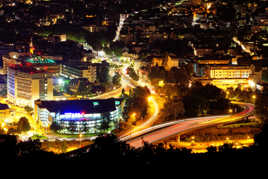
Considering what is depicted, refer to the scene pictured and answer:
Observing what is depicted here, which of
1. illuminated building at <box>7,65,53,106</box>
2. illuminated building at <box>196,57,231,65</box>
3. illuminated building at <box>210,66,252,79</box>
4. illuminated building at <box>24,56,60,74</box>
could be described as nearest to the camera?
illuminated building at <box>7,65,53,106</box>

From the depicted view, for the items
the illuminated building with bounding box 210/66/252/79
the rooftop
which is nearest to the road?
the rooftop

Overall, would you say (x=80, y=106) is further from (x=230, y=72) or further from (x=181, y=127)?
(x=230, y=72)

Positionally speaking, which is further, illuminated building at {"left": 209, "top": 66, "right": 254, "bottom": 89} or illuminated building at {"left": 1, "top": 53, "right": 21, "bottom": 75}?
illuminated building at {"left": 1, "top": 53, "right": 21, "bottom": 75}

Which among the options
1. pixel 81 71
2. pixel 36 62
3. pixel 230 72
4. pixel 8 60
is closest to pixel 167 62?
pixel 230 72

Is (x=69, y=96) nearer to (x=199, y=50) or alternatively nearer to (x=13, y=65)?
(x=13, y=65)

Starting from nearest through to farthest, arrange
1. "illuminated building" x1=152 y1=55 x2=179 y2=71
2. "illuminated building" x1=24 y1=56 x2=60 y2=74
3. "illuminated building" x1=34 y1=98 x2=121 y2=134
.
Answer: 1. "illuminated building" x1=34 y1=98 x2=121 y2=134
2. "illuminated building" x1=24 y1=56 x2=60 y2=74
3. "illuminated building" x1=152 y1=55 x2=179 y2=71

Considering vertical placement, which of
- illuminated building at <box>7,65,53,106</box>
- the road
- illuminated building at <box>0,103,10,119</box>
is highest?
illuminated building at <box>7,65,53,106</box>

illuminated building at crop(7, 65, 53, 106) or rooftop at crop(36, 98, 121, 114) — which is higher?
illuminated building at crop(7, 65, 53, 106)

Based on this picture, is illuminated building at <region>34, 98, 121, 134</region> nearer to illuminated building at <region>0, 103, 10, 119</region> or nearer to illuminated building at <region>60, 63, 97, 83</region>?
illuminated building at <region>0, 103, 10, 119</region>
